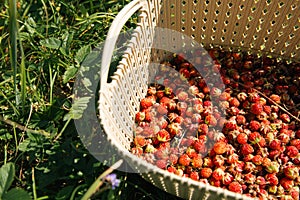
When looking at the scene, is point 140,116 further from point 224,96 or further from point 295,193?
point 295,193

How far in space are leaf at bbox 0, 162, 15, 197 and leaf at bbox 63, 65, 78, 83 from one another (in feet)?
1.20

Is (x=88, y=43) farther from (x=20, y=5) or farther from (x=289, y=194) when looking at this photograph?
(x=289, y=194)

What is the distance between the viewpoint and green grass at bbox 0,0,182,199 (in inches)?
53.0

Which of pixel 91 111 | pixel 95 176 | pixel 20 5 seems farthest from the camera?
pixel 20 5

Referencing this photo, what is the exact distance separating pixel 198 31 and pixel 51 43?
496 mm

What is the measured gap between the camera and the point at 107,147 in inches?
54.3

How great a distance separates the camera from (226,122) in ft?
4.96

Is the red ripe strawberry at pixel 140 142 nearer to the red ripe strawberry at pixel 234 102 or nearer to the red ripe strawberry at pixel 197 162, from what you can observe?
the red ripe strawberry at pixel 197 162

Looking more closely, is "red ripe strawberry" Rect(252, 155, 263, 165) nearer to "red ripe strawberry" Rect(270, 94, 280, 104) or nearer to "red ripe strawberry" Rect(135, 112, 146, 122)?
"red ripe strawberry" Rect(270, 94, 280, 104)

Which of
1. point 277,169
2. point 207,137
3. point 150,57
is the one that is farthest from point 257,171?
point 150,57

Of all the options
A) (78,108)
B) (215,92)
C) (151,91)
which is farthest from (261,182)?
(78,108)

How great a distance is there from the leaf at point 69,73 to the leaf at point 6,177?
364mm

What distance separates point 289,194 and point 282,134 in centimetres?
20

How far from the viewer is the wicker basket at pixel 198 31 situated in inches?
53.6
